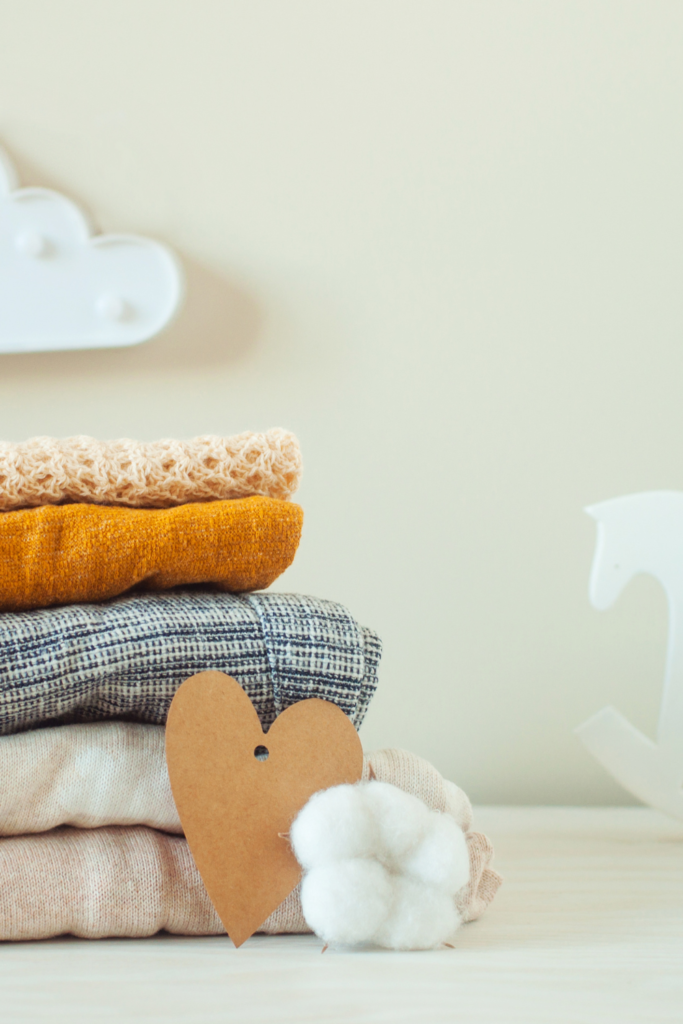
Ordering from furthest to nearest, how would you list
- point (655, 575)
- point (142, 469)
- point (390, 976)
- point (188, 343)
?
point (188, 343) < point (655, 575) < point (142, 469) < point (390, 976)

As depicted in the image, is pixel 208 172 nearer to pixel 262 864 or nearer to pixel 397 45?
pixel 397 45

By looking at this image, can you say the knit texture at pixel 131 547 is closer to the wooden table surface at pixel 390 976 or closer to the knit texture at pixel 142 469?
the knit texture at pixel 142 469

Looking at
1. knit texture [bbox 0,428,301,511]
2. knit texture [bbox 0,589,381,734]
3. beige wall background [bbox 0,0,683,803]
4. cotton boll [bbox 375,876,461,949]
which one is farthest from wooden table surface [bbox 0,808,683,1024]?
beige wall background [bbox 0,0,683,803]

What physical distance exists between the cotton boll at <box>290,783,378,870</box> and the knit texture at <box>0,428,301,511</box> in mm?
202

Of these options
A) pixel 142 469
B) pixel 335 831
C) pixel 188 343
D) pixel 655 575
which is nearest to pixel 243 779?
pixel 335 831

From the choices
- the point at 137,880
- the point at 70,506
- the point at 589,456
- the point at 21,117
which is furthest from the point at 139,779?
the point at 21,117

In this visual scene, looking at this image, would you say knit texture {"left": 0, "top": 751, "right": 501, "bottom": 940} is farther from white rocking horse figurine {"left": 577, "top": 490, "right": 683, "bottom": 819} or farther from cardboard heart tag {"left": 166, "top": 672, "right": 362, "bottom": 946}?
white rocking horse figurine {"left": 577, "top": 490, "right": 683, "bottom": 819}

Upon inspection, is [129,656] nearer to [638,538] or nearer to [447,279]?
[638,538]

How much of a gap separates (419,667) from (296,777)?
0.56m

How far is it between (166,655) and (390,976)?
0.19 meters

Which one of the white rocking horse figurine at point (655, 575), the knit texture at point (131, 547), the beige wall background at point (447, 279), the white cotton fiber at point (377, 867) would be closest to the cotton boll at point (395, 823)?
the white cotton fiber at point (377, 867)

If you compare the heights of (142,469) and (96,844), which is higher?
(142,469)

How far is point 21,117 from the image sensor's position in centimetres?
97

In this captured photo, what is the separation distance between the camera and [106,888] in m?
0.43
